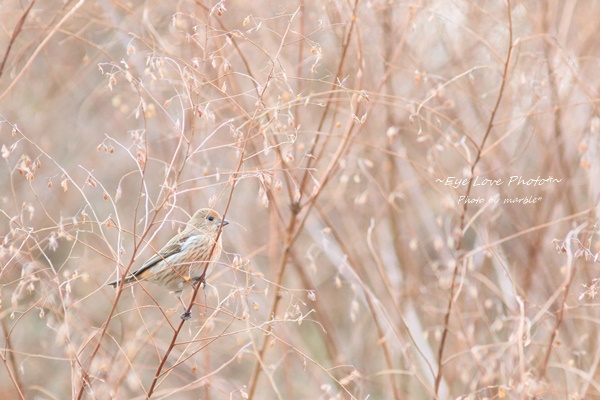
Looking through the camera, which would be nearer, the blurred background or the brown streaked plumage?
the blurred background

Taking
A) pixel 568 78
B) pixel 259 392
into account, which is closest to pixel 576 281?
pixel 568 78

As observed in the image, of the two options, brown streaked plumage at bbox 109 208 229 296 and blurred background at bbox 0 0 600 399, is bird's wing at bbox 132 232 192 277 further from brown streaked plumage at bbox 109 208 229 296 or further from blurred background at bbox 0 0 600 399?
blurred background at bbox 0 0 600 399

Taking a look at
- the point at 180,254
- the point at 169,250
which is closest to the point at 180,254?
the point at 180,254

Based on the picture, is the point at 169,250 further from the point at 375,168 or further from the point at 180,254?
the point at 375,168

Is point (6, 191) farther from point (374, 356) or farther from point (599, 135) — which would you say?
point (599, 135)

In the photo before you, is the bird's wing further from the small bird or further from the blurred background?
the blurred background

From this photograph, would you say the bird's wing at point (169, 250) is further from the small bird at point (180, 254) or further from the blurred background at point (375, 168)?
the blurred background at point (375, 168)

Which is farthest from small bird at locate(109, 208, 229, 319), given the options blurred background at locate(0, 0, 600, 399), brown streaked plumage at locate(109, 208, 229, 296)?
blurred background at locate(0, 0, 600, 399)

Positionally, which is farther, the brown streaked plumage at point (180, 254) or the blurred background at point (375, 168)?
the brown streaked plumage at point (180, 254)

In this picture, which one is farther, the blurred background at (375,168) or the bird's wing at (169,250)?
the bird's wing at (169,250)

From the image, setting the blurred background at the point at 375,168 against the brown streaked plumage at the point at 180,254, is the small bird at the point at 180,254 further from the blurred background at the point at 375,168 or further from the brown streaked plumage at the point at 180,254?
the blurred background at the point at 375,168

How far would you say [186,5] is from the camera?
20.6ft

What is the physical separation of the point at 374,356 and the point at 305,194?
443 centimetres

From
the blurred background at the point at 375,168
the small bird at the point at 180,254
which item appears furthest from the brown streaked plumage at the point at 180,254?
the blurred background at the point at 375,168
